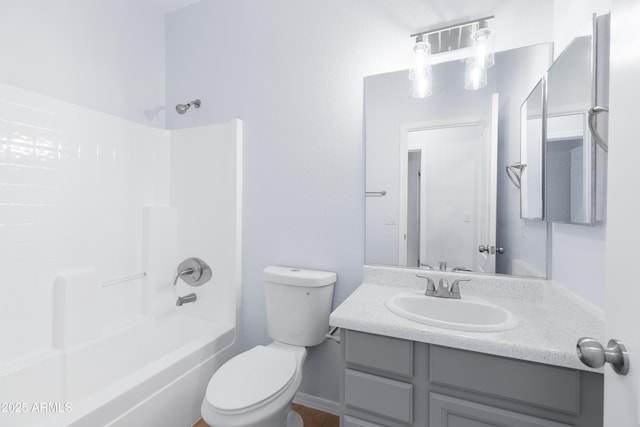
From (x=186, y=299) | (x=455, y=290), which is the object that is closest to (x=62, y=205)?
(x=186, y=299)

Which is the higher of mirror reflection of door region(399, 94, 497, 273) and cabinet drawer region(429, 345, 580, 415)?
mirror reflection of door region(399, 94, 497, 273)

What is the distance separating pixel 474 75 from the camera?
1425mm

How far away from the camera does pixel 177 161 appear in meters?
2.21

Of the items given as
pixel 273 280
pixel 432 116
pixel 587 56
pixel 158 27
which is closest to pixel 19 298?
pixel 273 280

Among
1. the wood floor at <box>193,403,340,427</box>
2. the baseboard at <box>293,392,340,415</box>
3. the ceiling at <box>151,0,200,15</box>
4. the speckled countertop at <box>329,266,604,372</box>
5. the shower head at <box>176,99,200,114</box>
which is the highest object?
the ceiling at <box>151,0,200,15</box>

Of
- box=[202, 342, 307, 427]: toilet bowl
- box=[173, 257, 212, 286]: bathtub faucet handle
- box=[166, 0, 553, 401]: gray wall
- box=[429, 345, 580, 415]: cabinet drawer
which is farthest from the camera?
box=[173, 257, 212, 286]: bathtub faucet handle

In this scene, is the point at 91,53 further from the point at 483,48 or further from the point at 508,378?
the point at 508,378

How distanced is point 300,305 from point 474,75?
1.48m

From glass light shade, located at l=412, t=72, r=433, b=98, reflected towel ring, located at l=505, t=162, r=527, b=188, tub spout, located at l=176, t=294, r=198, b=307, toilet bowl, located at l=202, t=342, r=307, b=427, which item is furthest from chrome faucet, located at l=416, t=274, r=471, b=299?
tub spout, located at l=176, t=294, r=198, b=307

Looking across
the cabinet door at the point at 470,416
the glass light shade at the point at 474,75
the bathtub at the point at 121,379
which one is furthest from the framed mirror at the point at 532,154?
the bathtub at the point at 121,379

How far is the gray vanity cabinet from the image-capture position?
0.86m

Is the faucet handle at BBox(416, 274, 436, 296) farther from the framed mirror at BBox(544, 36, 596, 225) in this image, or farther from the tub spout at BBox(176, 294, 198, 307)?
the tub spout at BBox(176, 294, 198, 307)

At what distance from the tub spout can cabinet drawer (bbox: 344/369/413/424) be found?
1404 millimetres

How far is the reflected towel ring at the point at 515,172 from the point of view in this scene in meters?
1.37
